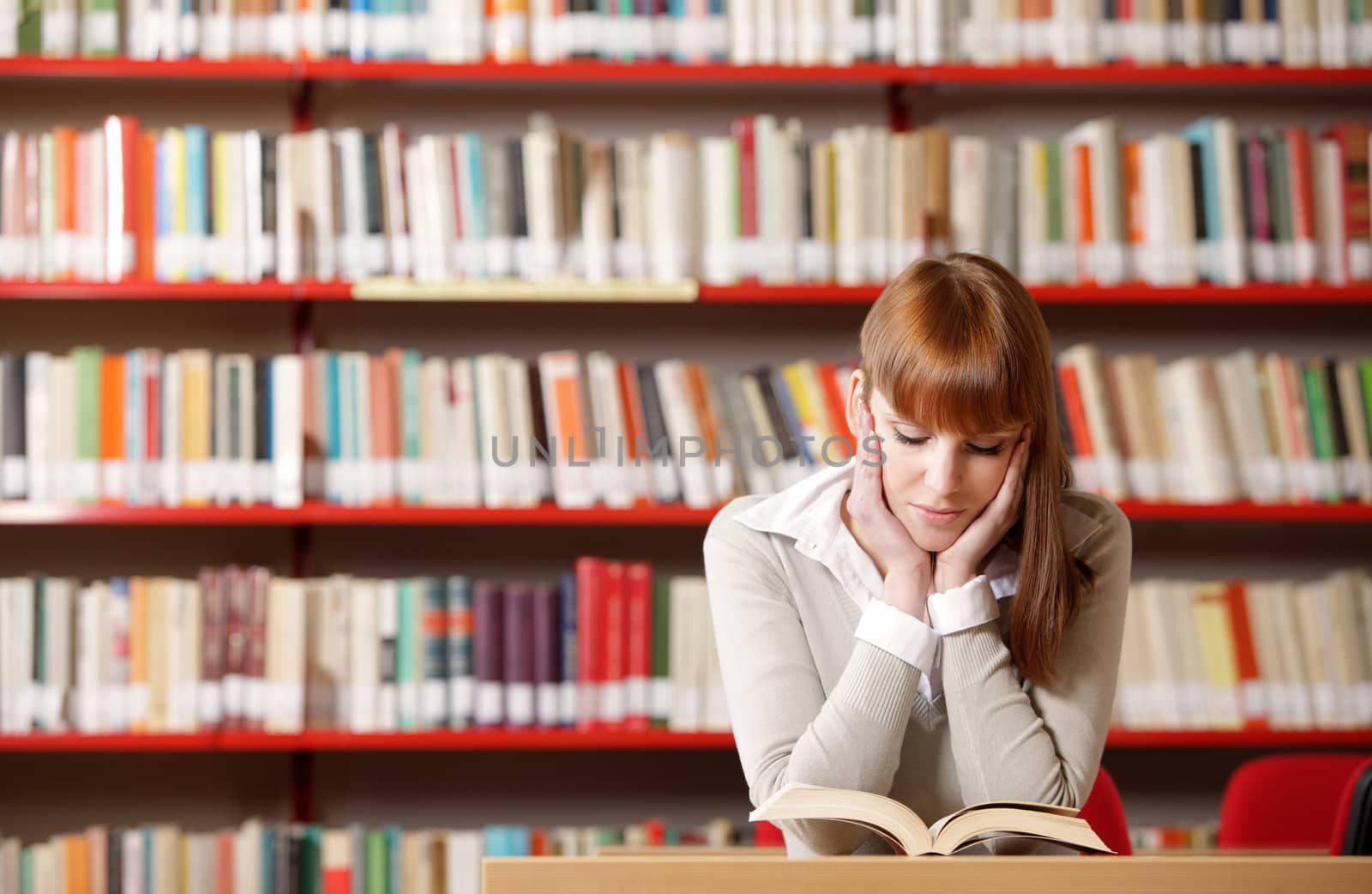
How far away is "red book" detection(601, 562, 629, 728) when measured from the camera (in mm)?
2271

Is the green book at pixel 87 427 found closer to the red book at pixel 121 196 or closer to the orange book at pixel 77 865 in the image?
the red book at pixel 121 196

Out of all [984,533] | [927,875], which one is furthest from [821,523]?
[927,875]

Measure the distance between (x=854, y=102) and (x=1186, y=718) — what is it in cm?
138

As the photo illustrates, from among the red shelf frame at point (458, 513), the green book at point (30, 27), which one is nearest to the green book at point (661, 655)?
the red shelf frame at point (458, 513)

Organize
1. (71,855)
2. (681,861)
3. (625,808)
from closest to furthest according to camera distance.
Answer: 1. (681,861)
2. (71,855)
3. (625,808)

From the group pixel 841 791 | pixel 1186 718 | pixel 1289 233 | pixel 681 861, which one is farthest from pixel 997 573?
pixel 1289 233

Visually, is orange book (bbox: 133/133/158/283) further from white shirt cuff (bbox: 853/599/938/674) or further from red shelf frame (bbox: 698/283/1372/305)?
white shirt cuff (bbox: 853/599/938/674)

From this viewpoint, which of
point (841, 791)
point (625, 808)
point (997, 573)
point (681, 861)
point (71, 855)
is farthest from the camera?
point (625, 808)

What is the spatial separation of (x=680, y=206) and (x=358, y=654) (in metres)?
1.00

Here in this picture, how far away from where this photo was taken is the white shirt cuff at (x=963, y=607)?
1301 mm

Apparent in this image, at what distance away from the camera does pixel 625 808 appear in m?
2.57

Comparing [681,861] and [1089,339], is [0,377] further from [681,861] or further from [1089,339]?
[1089,339]

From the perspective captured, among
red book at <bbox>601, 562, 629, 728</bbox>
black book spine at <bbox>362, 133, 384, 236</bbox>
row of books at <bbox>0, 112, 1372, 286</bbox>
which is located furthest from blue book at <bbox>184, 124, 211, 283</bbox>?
red book at <bbox>601, 562, 629, 728</bbox>

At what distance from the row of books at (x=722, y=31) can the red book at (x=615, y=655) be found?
100 centimetres
